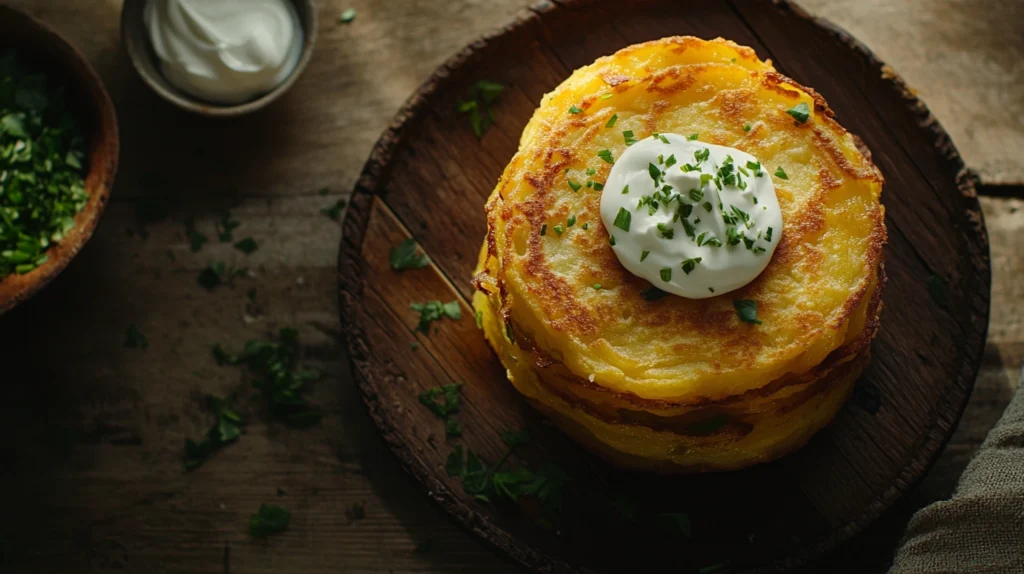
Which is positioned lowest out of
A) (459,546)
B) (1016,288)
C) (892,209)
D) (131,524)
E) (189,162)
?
(131,524)

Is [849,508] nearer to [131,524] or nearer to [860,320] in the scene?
[860,320]

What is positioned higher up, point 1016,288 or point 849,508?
point 1016,288

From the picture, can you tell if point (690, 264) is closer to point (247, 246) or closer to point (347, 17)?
point (247, 246)

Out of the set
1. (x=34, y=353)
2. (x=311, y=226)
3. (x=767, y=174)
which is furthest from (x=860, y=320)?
(x=34, y=353)

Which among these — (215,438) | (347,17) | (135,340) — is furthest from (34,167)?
(347,17)

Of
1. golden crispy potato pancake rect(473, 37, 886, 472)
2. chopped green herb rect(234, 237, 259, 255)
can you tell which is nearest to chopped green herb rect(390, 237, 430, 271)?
golden crispy potato pancake rect(473, 37, 886, 472)
